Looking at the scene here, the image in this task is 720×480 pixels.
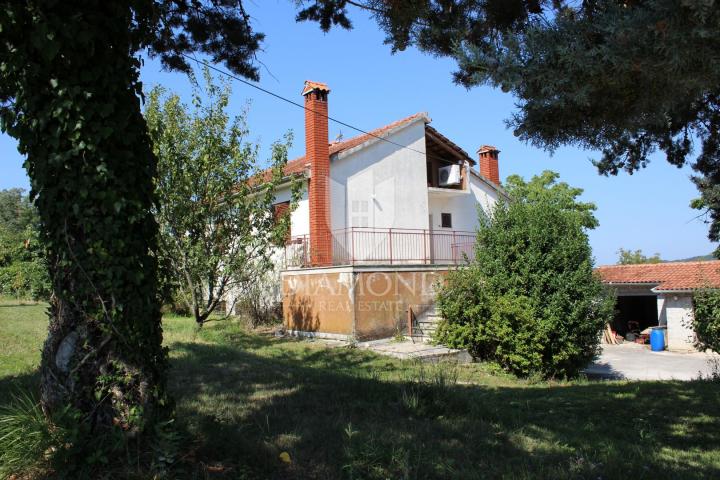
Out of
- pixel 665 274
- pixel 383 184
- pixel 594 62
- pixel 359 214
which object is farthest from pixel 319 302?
pixel 665 274

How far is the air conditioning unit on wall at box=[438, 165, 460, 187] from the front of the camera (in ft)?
73.6

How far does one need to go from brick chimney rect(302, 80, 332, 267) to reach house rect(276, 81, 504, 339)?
33 millimetres

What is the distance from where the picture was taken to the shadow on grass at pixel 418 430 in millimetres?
3830

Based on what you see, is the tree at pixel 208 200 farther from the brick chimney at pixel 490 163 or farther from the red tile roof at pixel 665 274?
the red tile roof at pixel 665 274

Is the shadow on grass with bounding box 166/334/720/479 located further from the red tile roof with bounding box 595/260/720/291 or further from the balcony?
the red tile roof with bounding box 595/260/720/291

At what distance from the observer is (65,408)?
3.36 meters

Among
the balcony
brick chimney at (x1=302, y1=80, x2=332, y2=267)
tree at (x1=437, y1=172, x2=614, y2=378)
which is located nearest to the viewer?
tree at (x1=437, y1=172, x2=614, y2=378)

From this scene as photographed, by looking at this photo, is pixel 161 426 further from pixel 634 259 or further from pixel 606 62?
pixel 634 259

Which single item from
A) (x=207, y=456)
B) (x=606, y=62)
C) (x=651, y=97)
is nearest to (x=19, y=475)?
(x=207, y=456)

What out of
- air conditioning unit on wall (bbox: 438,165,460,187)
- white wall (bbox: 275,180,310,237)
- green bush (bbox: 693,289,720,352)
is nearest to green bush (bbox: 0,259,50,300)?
white wall (bbox: 275,180,310,237)

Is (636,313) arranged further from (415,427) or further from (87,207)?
(87,207)

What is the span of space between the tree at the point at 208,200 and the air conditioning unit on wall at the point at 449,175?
9.55 m

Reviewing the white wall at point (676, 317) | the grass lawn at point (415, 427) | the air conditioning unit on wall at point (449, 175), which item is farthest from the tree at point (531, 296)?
the white wall at point (676, 317)

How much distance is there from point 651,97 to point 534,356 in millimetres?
8373
